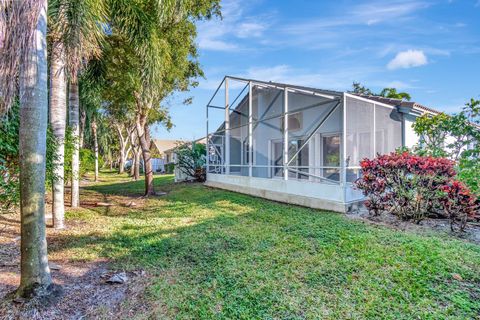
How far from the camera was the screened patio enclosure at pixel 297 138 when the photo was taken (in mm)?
8828

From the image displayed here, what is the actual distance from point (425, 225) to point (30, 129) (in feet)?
25.8

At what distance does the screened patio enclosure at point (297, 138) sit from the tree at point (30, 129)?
6.96 metres

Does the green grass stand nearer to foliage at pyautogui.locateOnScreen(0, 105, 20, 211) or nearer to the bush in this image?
the bush

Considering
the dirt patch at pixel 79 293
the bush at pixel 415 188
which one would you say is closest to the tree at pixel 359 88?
the bush at pixel 415 188

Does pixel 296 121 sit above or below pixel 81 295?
above

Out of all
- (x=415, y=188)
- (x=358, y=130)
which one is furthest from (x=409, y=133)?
(x=415, y=188)

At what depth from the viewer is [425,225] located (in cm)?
662

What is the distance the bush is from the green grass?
923 mm

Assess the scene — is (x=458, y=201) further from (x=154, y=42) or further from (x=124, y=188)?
(x=124, y=188)

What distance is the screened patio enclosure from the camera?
883cm

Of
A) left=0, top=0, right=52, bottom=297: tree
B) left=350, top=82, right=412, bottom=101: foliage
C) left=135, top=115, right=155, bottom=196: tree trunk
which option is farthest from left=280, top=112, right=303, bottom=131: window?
left=350, top=82, right=412, bottom=101: foliage

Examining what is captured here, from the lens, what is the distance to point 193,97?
56.7ft

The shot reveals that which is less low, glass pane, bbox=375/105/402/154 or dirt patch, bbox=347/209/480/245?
glass pane, bbox=375/105/402/154

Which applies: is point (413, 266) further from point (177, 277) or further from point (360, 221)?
point (177, 277)
